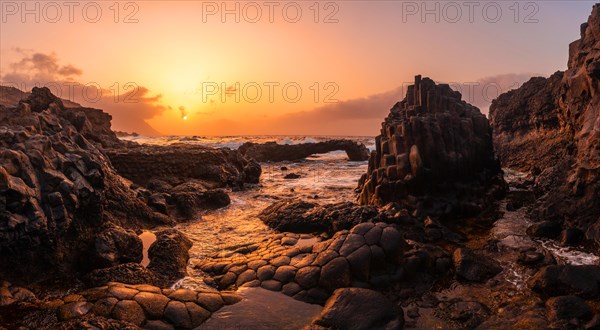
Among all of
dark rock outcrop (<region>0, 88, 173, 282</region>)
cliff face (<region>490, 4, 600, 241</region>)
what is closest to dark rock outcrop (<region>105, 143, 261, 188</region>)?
dark rock outcrop (<region>0, 88, 173, 282</region>)

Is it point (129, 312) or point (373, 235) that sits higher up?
point (373, 235)

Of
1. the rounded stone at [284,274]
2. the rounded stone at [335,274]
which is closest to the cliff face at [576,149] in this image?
the rounded stone at [335,274]

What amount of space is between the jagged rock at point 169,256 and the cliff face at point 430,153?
745cm

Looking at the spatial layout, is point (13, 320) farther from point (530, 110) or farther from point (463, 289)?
point (530, 110)

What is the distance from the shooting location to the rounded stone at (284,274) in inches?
289

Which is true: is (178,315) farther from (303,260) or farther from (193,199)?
(193,199)

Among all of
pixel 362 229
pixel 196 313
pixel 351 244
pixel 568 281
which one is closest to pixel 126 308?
pixel 196 313

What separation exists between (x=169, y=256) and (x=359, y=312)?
452 centimetres

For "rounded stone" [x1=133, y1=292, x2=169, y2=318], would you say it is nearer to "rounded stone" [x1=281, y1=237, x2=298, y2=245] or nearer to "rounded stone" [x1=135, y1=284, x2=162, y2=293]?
"rounded stone" [x1=135, y1=284, x2=162, y2=293]

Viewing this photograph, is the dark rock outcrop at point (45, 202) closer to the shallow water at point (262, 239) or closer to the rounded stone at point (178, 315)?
the shallow water at point (262, 239)

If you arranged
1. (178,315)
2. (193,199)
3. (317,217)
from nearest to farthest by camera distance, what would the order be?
(178,315), (317,217), (193,199)

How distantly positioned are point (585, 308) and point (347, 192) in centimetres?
1286

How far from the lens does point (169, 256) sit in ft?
27.3

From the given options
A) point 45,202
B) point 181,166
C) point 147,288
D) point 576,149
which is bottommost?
point 147,288
